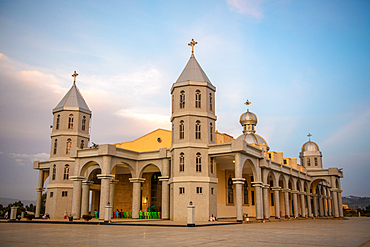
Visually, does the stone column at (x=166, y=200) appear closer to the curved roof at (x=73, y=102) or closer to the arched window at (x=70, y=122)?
the arched window at (x=70, y=122)

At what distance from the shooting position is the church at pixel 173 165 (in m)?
28.4

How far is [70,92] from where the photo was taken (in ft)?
127

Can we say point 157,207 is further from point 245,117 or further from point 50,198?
point 245,117

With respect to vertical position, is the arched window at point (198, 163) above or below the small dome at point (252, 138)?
below

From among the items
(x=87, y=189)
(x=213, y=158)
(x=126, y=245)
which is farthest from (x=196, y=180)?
(x=126, y=245)

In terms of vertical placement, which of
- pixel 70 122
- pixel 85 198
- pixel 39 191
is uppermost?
pixel 70 122

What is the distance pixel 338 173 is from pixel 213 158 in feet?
82.2

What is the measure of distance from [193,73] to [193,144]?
23.2ft

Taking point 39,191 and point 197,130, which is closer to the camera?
point 197,130

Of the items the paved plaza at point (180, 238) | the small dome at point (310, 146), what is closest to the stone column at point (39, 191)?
the paved plaza at point (180, 238)

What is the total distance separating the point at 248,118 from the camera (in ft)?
173

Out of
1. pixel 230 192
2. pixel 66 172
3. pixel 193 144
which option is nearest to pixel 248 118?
pixel 230 192

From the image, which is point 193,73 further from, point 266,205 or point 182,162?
point 266,205

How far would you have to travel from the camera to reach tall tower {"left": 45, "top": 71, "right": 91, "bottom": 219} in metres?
35.4
